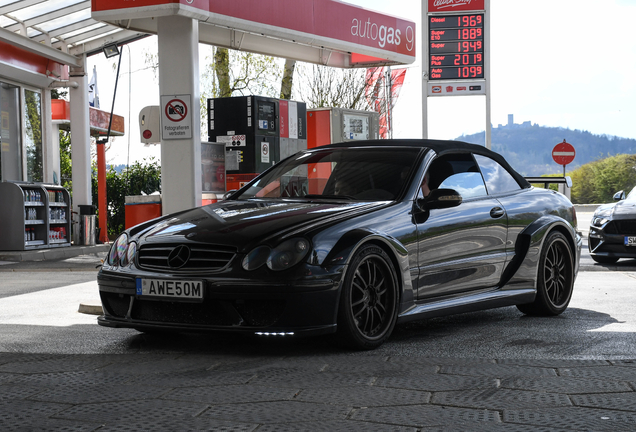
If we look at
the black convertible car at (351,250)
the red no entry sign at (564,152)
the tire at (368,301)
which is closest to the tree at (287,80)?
the red no entry sign at (564,152)

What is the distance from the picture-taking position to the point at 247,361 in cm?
485

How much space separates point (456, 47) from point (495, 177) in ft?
34.9

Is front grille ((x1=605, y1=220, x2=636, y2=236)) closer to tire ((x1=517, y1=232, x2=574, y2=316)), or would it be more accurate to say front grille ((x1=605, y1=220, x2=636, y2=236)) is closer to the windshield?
tire ((x1=517, y1=232, x2=574, y2=316))

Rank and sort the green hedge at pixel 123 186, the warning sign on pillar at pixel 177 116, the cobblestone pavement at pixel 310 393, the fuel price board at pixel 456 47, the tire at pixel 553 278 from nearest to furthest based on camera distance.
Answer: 1. the cobblestone pavement at pixel 310 393
2. the tire at pixel 553 278
3. the warning sign on pillar at pixel 177 116
4. the fuel price board at pixel 456 47
5. the green hedge at pixel 123 186

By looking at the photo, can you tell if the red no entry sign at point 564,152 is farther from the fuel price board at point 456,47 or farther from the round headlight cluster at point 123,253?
the round headlight cluster at point 123,253

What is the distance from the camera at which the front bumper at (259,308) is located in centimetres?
477

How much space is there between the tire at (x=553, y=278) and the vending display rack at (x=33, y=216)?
11223mm

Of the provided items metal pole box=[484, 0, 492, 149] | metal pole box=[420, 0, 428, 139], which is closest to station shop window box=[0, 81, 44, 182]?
metal pole box=[420, 0, 428, 139]

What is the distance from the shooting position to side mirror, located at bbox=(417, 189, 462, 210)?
18.9ft

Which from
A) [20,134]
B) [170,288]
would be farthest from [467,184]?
[20,134]

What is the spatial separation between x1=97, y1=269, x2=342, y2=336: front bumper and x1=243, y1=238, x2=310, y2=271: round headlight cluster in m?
0.10

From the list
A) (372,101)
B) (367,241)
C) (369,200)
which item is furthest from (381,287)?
(372,101)

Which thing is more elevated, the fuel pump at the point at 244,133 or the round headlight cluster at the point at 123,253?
the fuel pump at the point at 244,133

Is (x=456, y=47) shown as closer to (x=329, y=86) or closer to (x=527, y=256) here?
(x=527, y=256)
